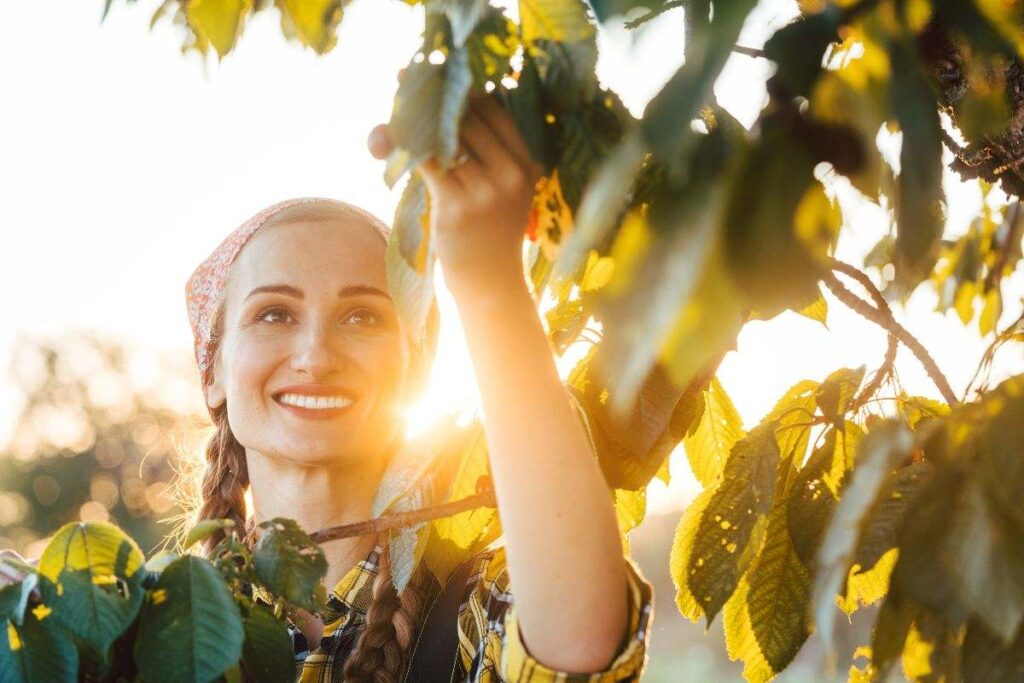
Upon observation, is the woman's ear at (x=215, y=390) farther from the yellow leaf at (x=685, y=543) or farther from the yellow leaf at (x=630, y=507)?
the yellow leaf at (x=685, y=543)

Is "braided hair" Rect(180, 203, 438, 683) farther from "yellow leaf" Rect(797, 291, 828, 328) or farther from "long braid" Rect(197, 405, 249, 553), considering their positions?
"yellow leaf" Rect(797, 291, 828, 328)

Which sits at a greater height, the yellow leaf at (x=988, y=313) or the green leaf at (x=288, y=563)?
the yellow leaf at (x=988, y=313)

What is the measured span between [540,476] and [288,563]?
253 mm

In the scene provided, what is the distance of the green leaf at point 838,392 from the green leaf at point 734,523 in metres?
0.06

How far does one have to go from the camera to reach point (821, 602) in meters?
0.59

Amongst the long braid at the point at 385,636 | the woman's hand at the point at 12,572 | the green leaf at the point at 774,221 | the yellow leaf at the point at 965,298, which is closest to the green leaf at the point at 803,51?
the green leaf at the point at 774,221

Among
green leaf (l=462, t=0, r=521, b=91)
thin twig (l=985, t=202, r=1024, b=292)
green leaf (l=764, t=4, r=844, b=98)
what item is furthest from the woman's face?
green leaf (l=764, t=4, r=844, b=98)

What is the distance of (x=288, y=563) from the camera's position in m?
1.02

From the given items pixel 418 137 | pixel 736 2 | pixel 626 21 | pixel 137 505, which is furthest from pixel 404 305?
pixel 137 505

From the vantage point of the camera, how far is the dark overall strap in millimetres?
1565

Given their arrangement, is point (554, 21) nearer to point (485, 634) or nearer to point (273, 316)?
point (485, 634)

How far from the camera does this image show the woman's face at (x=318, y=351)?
1.71 m

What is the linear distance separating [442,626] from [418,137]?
1.03 metres

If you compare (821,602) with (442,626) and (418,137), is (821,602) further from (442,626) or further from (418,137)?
(442,626)
